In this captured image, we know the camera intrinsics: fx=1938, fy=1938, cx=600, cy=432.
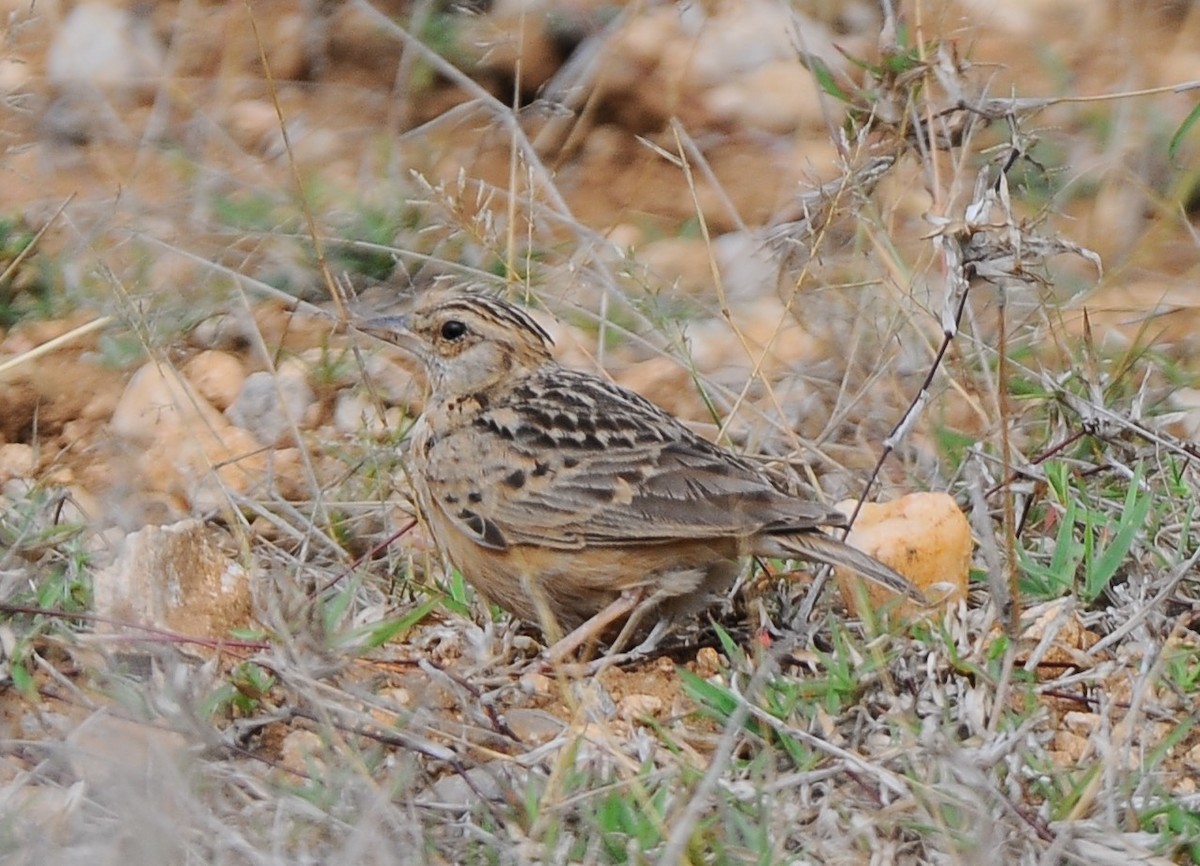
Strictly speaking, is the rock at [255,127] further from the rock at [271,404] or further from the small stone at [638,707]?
the small stone at [638,707]

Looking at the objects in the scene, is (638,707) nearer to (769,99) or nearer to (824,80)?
(824,80)

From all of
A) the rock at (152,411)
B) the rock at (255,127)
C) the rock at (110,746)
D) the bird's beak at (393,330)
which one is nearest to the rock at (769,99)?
the rock at (255,127)

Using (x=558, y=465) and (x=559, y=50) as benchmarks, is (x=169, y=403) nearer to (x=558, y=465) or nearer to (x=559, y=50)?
(x=558, y=465)

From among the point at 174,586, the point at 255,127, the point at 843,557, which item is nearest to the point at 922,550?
the point at 843,557

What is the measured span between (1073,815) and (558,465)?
195 cm

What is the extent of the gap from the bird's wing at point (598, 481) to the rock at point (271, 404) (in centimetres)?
164

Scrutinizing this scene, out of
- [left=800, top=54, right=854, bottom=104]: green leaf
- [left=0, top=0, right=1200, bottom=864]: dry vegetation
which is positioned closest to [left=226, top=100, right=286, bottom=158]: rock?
[left=0, top=0, right=1200, bottom=864]: dry vegetation

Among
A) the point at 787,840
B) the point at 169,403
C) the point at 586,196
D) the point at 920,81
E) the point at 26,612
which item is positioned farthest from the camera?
the point at 586,196

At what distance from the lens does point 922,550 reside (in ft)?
17.5

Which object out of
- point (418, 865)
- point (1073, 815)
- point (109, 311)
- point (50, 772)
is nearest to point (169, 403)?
point (109, 311)

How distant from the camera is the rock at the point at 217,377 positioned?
25.1 ft

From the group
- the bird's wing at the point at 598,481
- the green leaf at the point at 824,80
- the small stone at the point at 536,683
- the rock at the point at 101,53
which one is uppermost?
the green leaf at the point at 824,80

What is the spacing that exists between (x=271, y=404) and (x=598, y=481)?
2386mm

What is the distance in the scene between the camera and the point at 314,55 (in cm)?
984
